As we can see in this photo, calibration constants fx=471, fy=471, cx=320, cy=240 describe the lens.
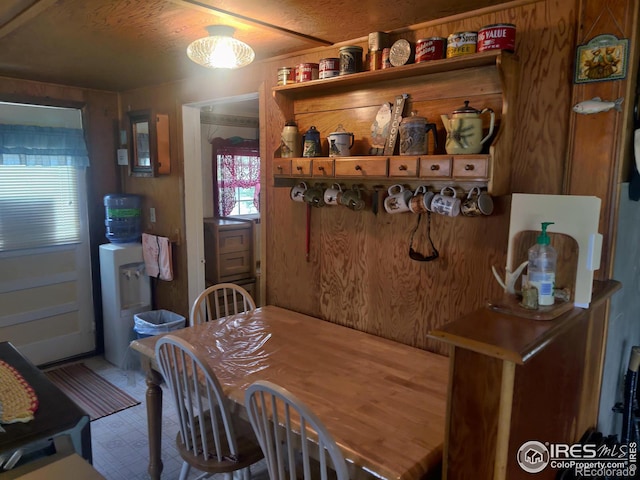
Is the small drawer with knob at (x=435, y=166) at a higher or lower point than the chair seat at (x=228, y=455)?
higher

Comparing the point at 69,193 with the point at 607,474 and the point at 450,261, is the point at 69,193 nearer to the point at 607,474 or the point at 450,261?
the point at 450,261

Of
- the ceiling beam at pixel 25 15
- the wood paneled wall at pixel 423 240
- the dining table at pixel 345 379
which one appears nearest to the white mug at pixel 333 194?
the wood paneled wall at pixel 423 240

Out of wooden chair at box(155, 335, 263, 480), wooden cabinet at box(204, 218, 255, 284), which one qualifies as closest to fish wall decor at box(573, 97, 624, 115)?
wooden chair at box(155, 335, 263, 480)

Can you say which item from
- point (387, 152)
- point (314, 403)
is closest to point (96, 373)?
point (314, 403)

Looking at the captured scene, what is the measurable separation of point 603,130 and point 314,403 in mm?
1318

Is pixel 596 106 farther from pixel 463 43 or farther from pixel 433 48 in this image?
pixel 433 48

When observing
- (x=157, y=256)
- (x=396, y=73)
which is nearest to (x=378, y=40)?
(x=396, y=73)

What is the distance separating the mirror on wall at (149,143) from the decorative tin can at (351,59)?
1.79 metres

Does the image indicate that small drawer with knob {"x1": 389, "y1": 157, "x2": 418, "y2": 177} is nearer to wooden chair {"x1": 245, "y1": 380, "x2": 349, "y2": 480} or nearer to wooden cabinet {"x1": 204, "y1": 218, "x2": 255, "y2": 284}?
wooden chair {"x1": 245, "y1": 380, "x2": 349, "y2": 480}

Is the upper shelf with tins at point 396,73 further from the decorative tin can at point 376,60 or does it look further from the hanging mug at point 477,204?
the hanging mug at point 477,204

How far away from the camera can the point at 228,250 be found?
4.25 meters

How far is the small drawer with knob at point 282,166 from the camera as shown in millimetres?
2289

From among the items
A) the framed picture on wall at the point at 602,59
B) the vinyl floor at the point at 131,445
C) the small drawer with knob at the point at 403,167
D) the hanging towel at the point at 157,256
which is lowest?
the vinyl floor at the point at 131,445

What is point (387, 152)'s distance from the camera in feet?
6.47
